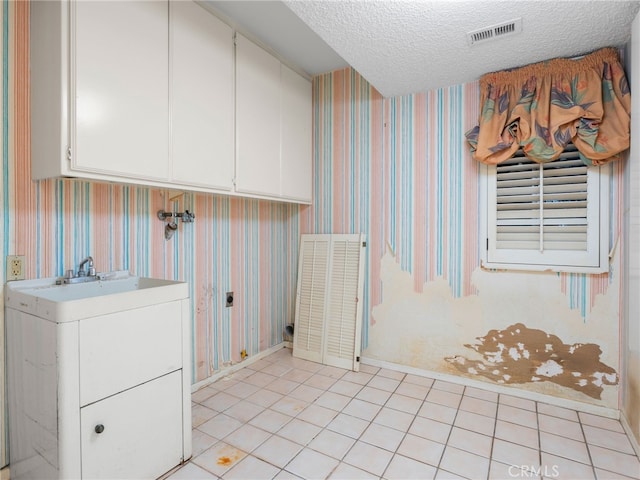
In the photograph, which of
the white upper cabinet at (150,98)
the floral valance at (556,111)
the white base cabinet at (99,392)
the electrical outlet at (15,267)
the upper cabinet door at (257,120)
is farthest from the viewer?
the upper cabinet door at (257,120)

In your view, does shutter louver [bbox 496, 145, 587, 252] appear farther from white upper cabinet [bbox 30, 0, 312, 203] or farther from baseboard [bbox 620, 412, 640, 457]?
white upper cabinet [bbox 30, 0, 312, 203]

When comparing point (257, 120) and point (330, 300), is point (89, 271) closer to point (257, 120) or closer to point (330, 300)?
point (257, 120)

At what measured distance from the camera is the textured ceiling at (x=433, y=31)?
68.5 inches

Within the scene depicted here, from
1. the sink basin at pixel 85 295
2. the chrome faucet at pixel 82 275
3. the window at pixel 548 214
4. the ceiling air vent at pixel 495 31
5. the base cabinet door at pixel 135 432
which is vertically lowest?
the base cabinet door at pixel 135 432

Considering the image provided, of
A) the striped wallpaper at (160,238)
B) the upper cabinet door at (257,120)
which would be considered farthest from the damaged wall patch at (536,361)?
the upper cabinet door at (257,120)

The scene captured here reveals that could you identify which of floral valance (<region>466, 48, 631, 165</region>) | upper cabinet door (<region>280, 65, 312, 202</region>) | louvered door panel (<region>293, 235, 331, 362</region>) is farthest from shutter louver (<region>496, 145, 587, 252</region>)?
upper cabinet door (<region>280, 65, 312, 202</region>)

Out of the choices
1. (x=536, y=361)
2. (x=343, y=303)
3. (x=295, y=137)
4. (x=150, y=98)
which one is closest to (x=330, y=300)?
(x=343, y=303)

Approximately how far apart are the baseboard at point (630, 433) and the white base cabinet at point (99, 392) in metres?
2.32

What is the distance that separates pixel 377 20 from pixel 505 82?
3.59 ft

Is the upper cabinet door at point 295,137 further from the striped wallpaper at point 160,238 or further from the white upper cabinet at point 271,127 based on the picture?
the striped wallpaper at point 160,238

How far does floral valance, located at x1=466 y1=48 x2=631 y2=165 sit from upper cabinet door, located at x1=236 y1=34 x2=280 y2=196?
1457 mm

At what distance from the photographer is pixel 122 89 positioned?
1663mm

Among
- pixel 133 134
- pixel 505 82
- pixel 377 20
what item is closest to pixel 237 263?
pixel 133 134

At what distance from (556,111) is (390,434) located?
2.19 m
